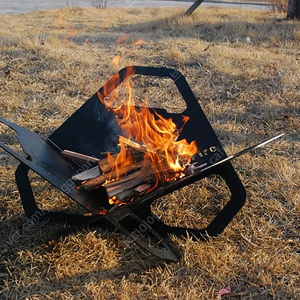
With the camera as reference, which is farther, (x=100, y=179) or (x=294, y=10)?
(x=294, y=10)

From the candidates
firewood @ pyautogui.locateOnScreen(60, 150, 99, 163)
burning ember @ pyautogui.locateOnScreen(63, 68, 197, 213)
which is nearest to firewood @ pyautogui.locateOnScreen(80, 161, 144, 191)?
burning ember @ pyautogui.locateOnScreen(63, 68, 197, 213)

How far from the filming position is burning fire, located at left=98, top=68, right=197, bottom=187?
2.42 m

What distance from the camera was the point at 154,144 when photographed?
8.87ft

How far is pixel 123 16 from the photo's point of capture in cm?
1324

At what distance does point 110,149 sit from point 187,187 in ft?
2.45

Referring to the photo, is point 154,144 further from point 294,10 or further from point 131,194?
point 294,10

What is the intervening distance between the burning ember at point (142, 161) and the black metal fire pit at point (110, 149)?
0.07 meters

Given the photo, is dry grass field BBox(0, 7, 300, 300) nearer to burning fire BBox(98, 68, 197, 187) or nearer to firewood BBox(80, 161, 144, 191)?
firewood BBox(80, 161, 144, 191)

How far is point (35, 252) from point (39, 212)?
0.27 meters

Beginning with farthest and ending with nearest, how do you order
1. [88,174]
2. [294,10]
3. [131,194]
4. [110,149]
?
[294,10], [110,149], [88,174], [131,194]

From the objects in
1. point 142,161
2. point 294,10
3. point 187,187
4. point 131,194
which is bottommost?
point 187,187

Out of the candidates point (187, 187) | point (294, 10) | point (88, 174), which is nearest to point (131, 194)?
point (88, 174)

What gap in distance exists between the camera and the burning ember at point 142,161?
2348 mm

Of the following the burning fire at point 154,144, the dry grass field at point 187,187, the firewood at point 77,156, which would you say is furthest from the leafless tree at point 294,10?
the firewood at point 77,156
